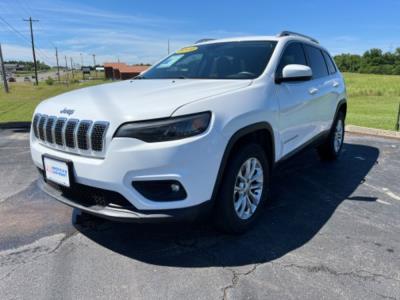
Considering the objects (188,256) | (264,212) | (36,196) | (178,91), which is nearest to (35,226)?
(36,196)

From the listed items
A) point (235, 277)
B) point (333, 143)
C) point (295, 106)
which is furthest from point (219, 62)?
point (333, 143)

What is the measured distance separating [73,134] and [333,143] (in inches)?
179

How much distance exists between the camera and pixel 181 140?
2.72 m

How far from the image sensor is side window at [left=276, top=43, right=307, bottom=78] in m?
4.05

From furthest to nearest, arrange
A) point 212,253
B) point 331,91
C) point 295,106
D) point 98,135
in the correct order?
point 331,91 < point 295,106 < point 212,253 < point 98,135

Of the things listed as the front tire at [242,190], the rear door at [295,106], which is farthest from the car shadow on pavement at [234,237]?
the rear door at [295,106]

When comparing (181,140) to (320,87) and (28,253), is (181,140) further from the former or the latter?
(320,87)

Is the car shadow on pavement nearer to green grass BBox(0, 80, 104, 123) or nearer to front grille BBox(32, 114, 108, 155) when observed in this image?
front grille BBox(32, 114, 108, 155)

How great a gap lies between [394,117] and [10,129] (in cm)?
1174

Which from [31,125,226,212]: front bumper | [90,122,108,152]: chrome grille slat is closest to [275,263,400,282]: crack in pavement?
[31,125,226,212]: front bumper

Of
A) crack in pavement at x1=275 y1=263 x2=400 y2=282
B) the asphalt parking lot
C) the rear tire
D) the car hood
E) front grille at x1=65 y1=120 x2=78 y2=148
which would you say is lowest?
the asphalt parking lot

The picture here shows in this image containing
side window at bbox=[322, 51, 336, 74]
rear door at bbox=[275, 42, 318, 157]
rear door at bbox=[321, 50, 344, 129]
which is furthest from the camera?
side window at bbox=[322, 51, 336, 74]

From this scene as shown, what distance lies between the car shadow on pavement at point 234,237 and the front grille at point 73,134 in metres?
0.97

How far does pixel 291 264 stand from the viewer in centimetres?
306
